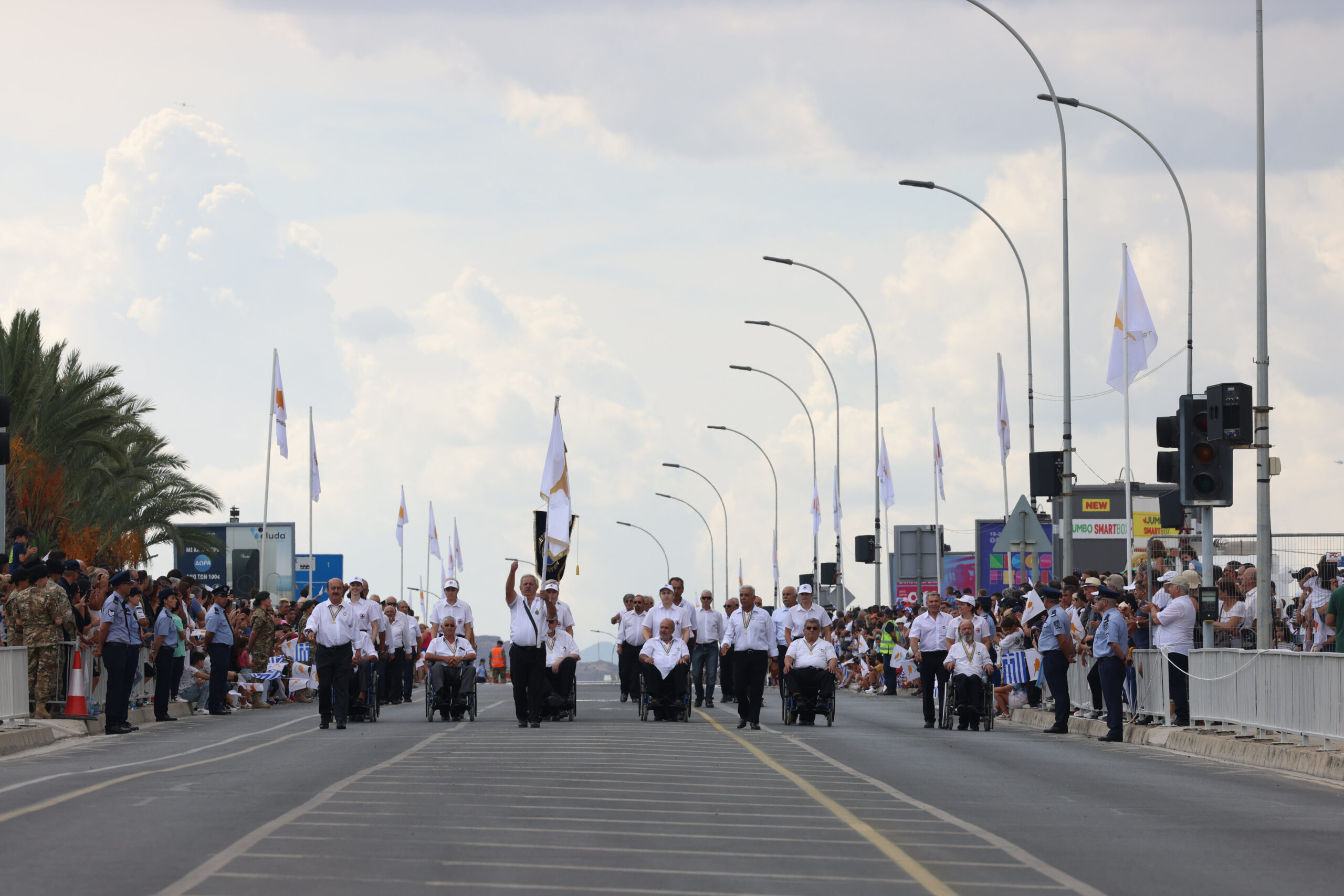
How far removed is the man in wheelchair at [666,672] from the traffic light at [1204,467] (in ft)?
23.4

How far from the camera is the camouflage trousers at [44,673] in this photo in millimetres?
22297

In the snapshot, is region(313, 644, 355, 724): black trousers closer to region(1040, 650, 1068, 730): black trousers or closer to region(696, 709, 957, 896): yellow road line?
region(696, 709, 957, 896): yellow road line

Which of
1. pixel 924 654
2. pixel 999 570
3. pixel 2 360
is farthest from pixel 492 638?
pixel 924 654

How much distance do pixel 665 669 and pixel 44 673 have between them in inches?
315

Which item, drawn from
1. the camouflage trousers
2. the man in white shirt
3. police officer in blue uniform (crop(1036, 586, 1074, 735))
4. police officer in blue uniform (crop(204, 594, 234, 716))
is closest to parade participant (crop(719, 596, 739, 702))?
the man in white shirt

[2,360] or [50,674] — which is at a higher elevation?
[2,360]

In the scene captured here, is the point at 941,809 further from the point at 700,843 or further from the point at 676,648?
the point at 676,648

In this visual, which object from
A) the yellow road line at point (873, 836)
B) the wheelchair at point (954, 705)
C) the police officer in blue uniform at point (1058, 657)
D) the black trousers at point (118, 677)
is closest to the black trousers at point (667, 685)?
the wheelchair at point (954, 705)

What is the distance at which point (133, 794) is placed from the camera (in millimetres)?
13164

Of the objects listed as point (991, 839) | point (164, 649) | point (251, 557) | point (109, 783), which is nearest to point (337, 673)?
point (164, 649)

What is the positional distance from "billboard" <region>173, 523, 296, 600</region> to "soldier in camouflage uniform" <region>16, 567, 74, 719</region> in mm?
49128

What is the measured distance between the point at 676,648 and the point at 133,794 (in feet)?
38.7

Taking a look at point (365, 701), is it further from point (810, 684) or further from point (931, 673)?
point (931, 673)

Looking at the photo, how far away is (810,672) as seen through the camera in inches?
949
